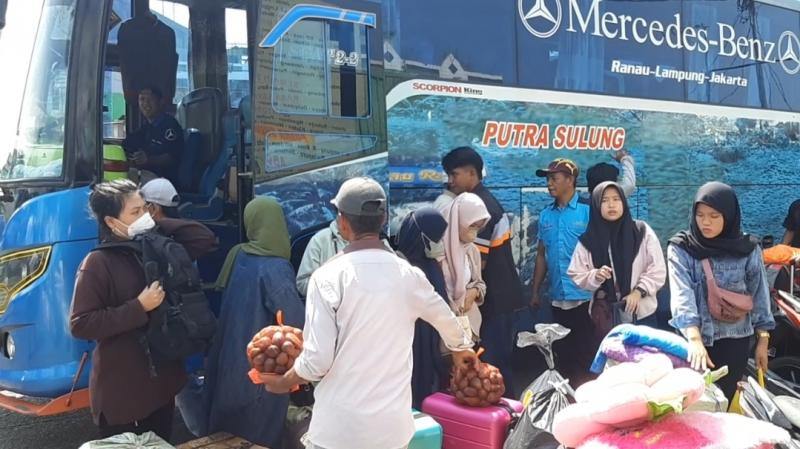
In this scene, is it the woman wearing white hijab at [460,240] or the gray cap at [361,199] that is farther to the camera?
the woman wearing white hijab at [460,240]

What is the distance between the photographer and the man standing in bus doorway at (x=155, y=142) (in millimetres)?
5359

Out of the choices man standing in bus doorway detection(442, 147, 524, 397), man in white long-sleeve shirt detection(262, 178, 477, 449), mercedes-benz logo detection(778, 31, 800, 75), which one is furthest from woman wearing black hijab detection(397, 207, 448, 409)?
mercedes-benz logo detection(778, 31, 800, 75)

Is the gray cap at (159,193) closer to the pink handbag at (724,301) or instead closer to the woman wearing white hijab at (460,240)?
the woman wearing white hijab at (460,240)

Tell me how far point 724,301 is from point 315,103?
2711 mm

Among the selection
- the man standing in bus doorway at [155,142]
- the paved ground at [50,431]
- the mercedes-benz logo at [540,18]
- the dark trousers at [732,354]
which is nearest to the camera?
the dark trousers at [732,354]

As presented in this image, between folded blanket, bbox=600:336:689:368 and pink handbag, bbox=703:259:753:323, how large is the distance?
0.66 m

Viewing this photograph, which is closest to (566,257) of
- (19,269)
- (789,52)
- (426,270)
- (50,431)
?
(426,270)

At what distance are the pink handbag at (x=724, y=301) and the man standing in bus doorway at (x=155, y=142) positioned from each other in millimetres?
3715

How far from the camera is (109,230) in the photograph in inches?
138

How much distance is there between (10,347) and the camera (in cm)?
420

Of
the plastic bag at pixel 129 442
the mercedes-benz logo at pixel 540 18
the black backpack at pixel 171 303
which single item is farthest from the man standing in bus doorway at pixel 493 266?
the plastic bag at pixel 129 442

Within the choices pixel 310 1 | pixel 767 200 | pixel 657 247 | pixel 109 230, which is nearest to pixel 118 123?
pixel 310 1

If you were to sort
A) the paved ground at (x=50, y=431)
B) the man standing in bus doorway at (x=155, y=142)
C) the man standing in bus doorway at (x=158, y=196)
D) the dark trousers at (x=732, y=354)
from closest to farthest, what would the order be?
the dark trousers at (x=732, y=354), the man standing in bus doorway at (x=158, y=196), the paved ground at (x=50, y=431), the man standing in bus doorway at (x=155, y=142)

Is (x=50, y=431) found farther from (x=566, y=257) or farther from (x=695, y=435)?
(x=695, y=435)
